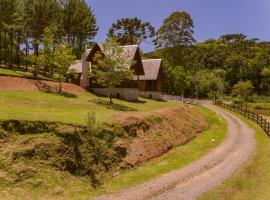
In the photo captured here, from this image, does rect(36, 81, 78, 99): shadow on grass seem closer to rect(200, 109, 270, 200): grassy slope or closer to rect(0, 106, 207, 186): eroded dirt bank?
rect(0, 106, 207, 186): eroded dirt bank

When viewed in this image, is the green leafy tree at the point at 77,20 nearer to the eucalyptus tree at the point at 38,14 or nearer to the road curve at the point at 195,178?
the eucalyptus tree at the point at 38,14

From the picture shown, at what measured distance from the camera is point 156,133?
33656mm

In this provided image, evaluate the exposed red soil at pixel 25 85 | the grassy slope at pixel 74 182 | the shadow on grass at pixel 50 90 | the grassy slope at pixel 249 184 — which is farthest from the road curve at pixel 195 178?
the exposed red soil at pixel 25 85

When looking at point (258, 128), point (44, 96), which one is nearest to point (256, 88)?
point (258, 128)

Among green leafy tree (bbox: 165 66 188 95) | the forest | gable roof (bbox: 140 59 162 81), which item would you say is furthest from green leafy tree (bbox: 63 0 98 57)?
green leafy tree (bbox: 165 66 188 95)

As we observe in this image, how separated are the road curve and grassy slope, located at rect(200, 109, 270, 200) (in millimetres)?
600

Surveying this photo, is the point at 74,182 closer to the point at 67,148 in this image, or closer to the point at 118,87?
the point at 67,148

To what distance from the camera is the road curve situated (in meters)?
20.6

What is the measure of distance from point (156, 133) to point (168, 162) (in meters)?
5.68

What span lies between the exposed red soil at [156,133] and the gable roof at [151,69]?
82.5 feet

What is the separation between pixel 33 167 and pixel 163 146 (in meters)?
14.5

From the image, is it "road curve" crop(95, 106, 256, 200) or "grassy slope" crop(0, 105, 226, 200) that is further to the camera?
"road curve" crop(95, 106, 256, 200)

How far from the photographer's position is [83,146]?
2467cm

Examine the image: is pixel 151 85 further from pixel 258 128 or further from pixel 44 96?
pixel 44 96
